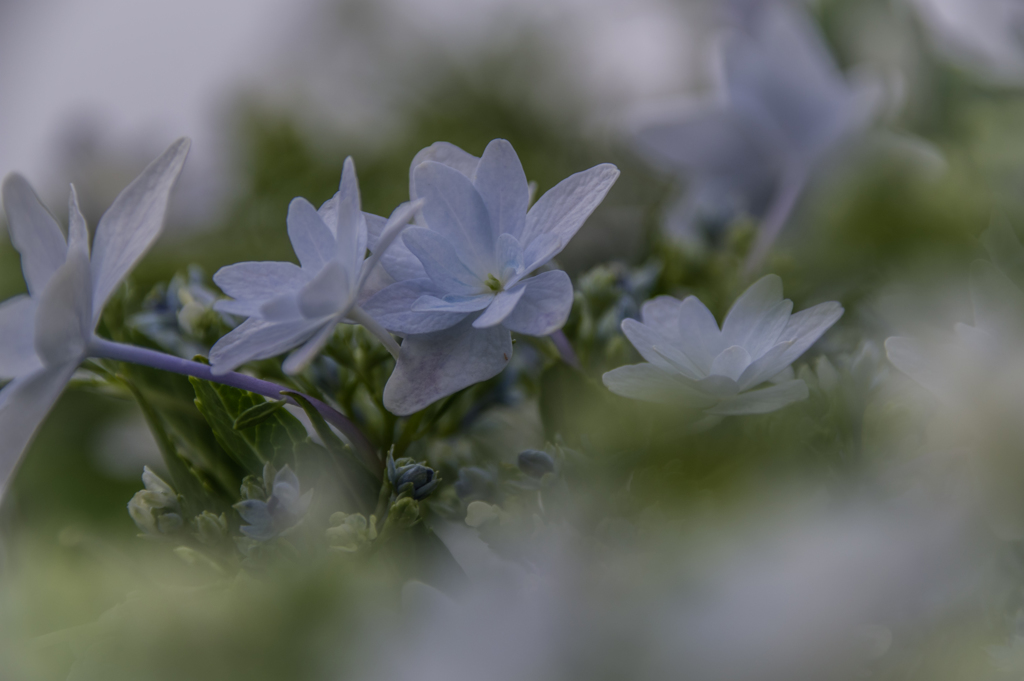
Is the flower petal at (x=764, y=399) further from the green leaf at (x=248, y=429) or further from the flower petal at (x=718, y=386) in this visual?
the green leaf at (x=248, y=429)

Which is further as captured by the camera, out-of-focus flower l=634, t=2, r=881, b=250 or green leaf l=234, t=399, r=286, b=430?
out-of-focus flower l=634, t=2, r=881, b=250

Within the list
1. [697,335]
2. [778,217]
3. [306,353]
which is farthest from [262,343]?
[778,217]

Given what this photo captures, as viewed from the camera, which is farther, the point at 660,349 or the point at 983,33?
the point at 983,33

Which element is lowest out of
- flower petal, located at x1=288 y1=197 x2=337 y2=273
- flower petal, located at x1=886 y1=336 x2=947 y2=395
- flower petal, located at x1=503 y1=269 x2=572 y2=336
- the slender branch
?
the slender branch

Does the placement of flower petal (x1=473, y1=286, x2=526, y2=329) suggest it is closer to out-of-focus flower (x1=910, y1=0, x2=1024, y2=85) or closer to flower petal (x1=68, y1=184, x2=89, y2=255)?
flower petal (x1=68, y1=184, x2=89, y2=255)

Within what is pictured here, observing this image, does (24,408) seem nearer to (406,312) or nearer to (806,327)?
(406,312)

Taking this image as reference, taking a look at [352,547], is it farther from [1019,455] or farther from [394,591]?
[1019,455]

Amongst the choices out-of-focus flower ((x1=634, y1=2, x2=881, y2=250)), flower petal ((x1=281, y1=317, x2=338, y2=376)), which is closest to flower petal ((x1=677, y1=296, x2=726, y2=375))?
flower petal ((x1=281, y1=317, x2=338, y2=376))
